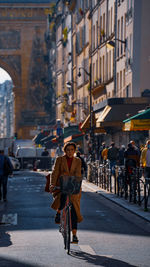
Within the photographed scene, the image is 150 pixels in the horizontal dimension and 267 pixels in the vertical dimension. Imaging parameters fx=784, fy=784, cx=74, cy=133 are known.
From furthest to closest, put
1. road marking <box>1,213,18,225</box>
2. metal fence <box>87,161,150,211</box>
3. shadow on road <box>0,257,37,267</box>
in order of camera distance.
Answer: metal fence <box>87,161,150,211</box> → road marking <box>1,213,18,225</box> → shadow on road <box>0,257,37,267</box>

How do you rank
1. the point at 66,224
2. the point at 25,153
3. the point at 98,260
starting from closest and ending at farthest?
the point at 98,260 < the point at 66,224 < the point at 25,153

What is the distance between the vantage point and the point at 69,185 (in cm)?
1102

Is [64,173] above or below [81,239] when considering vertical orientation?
above

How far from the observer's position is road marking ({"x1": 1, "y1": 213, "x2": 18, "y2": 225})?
15220 millimetres

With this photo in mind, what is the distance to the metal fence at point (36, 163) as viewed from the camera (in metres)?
53.4

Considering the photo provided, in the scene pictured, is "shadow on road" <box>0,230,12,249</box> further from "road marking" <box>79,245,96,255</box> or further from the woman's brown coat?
"road marking" <box>79,245,96,255</box>

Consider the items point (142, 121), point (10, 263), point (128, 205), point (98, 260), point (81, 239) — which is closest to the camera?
point (10, 263)

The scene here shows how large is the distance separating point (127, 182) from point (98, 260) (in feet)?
36.0

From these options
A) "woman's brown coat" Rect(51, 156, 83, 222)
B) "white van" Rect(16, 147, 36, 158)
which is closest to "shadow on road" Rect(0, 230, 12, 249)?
"woman's brown coat" Rect(51, 156, 83, 222)

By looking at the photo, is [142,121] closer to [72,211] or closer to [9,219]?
[9,219]

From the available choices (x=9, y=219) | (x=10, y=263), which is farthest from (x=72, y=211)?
(x=9, y=219)

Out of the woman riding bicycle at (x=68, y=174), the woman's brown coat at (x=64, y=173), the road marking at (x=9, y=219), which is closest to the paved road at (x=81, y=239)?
the road marking at (x=9, y=219)

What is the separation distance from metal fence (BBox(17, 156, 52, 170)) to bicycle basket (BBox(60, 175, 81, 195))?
42.1 meters

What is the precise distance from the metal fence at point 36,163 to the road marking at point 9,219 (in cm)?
3623
